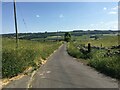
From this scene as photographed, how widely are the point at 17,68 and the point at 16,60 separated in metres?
0.79

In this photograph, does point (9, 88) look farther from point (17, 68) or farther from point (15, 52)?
point (15, 52)

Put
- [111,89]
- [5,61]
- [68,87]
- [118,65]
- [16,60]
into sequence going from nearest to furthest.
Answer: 1. [111,89]
2. [68,87]
3. [118,65]
4. [5,61]
5. [16,60]

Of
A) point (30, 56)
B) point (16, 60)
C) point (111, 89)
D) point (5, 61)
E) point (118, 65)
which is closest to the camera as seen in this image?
point (111, 89)

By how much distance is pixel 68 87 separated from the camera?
14961 mm

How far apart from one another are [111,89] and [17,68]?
35.4ft

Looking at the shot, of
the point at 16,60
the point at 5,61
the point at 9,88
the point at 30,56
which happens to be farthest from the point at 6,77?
the point at 30,56

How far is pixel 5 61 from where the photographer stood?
22125mm

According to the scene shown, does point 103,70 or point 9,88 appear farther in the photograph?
point 103,70

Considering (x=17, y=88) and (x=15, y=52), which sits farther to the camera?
(x=15, y=52)

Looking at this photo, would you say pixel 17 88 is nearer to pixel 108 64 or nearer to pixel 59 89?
pixel 59 89

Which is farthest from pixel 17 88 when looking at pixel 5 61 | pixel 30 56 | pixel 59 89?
pixel 30 56

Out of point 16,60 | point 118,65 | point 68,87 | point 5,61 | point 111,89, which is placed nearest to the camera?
point 111,89

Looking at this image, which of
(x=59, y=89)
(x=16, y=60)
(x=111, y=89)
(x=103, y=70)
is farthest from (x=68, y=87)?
(x=16, y=60)

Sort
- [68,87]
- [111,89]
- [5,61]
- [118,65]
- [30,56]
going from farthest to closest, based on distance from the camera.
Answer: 1. [30,56]
2. [5,61]
3. [118,65]
4. [68,87]
5. [111,89]
